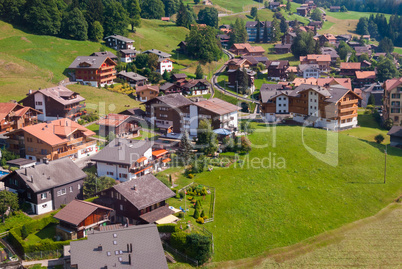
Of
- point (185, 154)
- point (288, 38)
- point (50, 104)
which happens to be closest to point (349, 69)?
point (288, 38)

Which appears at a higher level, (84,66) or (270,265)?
(84,66)

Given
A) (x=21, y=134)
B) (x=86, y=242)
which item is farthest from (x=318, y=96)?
(x=86, y=242)

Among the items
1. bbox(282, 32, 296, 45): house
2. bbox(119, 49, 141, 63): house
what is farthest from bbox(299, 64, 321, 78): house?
bbox(119, 49, 141, 63): house

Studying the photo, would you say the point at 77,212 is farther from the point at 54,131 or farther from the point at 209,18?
the point at 209,18

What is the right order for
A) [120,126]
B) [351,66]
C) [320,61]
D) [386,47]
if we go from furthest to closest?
1. [386,47]
2. [351,66]
3. [320,61]
4. [120,126]

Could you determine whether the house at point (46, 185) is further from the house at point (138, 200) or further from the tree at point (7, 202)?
the house at point (138, 200)

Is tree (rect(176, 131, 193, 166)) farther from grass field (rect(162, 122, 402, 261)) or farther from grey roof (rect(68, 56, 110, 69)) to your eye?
grey roof (rect(68, 56, 110, 69))

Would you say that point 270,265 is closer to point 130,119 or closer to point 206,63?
point 130,119
